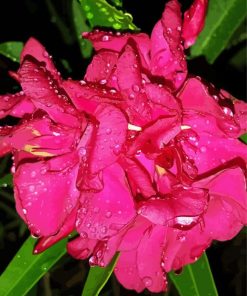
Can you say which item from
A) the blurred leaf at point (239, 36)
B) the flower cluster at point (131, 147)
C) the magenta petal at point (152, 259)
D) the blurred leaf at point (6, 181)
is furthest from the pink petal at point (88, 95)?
the blurred leaf at point (239, 36)

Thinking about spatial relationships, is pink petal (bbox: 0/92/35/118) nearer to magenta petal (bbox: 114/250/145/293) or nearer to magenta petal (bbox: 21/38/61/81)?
magenta petal (bbox: 21/38/61/81)

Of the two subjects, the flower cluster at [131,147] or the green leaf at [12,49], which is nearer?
the flower cluster at [131,147]

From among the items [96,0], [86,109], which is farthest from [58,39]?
[86,109]

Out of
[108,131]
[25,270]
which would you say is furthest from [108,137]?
[25,270]

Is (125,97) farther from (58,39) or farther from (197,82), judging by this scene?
(58,39)

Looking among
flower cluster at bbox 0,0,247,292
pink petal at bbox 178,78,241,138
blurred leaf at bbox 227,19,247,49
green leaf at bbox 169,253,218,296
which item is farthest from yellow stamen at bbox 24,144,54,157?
blurred leaf at bbox 227,19,247,49

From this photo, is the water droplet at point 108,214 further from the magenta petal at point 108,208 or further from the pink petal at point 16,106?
the pink petal at point 16,106
